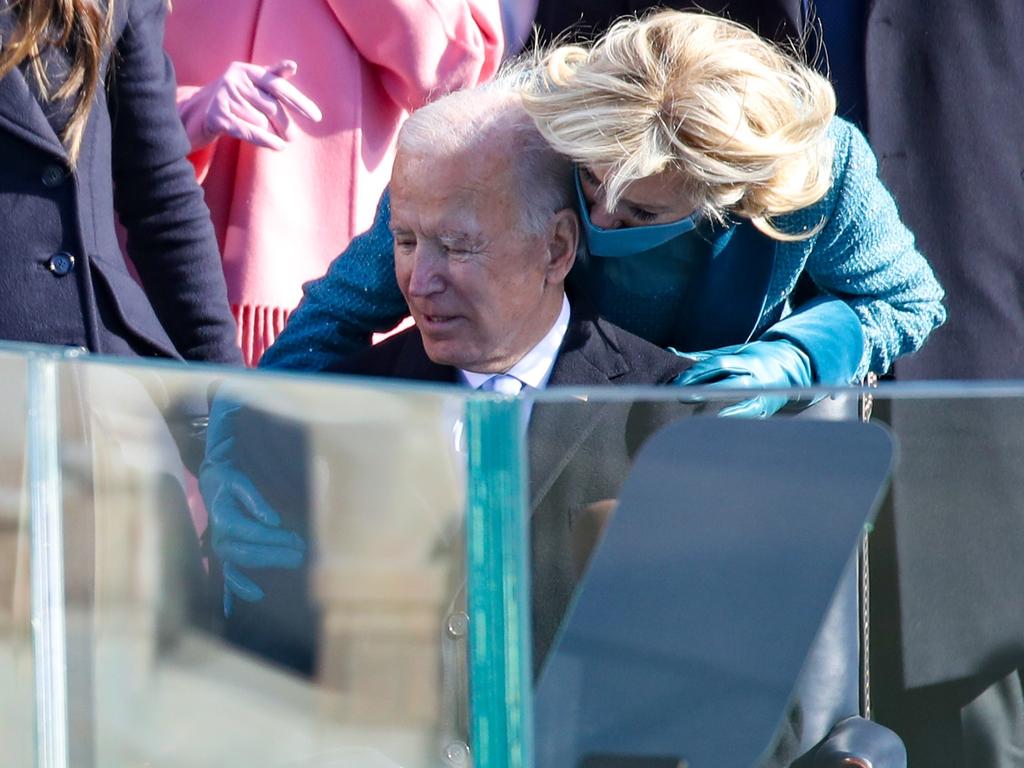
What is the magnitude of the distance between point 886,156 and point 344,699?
152cm

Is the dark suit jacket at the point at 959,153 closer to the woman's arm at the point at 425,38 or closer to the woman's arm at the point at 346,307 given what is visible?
the woman's arm at the point at 425,38

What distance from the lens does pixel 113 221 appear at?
2.17 m

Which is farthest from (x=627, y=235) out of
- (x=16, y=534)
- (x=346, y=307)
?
(x=16, y=534)

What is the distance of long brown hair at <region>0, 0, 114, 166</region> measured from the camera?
2037 mm

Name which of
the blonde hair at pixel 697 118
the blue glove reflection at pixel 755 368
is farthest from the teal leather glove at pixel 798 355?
the blonde hair at pixel 697 118

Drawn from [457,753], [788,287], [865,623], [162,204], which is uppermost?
[162,204]

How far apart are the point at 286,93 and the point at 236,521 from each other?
4.23 feet

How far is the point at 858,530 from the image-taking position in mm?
1229

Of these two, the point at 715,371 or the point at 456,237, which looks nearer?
the point at 715,371

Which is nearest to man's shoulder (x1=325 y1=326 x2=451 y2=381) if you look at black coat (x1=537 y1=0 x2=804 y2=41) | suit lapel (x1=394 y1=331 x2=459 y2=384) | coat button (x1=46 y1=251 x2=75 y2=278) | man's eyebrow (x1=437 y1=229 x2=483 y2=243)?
suit lapel (x1=394 y1=331 x2=459 y2=384)

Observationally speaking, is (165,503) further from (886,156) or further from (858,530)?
(886,156)

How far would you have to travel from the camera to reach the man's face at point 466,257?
1.99m

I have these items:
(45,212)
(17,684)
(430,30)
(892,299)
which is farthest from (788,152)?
(17,684)

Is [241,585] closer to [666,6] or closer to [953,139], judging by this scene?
[666,6]
